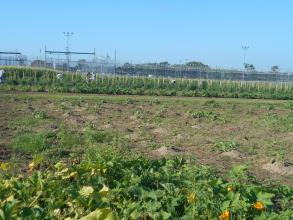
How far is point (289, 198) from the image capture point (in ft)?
20.4

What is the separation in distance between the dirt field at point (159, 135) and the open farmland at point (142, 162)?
1.0 inches

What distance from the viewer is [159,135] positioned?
13109mm

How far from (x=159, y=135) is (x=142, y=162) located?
22.1 feet

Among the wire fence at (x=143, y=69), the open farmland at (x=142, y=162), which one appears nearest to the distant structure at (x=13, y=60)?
the wire fence at (x=143, y=69)

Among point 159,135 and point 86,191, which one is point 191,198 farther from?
point 159,135

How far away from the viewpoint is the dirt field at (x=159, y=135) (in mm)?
9580

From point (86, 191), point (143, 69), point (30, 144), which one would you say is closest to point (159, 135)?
point (30, 144)

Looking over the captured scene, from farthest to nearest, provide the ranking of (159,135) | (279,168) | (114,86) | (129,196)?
1. (114,86)
2. (159,135)
3. (279,168)
4. (129,196)

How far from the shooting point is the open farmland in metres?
4.79

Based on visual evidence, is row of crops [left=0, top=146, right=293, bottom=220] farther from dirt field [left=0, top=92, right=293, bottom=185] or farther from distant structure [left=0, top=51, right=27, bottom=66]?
distant structure [left=0, top=51, right=27, bottom=66]

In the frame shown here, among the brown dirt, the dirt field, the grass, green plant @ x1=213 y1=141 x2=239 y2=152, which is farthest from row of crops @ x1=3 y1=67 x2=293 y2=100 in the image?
the brown dirt

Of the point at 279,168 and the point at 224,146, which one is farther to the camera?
the point at 224,146

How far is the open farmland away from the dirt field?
0.08 feet

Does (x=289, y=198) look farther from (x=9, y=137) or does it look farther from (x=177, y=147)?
(x=9, y=137)
